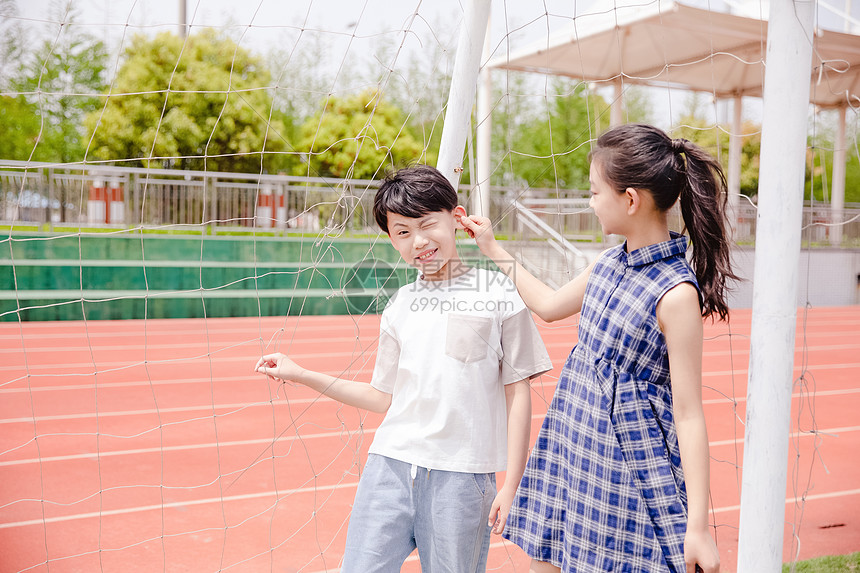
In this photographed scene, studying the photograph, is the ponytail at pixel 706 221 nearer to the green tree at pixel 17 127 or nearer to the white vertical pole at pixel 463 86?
the white vertical pole at pixel 463 86

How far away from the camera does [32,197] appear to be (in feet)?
34.4

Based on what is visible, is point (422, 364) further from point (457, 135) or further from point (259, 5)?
point (259, 5)

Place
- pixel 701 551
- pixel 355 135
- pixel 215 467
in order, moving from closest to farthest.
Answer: pixel 701 551
pixel 215 467
pixel 355 135

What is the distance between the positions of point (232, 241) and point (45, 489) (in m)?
7.92

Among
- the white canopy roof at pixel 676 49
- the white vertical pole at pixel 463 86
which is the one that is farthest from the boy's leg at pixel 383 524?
the white canopy roof at pixel 676 49

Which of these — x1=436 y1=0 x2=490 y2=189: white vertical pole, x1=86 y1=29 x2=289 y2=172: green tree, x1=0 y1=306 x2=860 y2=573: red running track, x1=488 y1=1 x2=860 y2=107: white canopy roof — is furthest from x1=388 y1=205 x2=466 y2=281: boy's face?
x1=86 y1=29 x2=289 y2=172: green tree

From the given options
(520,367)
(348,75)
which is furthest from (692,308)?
(348,75)

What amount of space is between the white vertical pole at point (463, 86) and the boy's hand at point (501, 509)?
857 mm

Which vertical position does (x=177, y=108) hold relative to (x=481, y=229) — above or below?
above

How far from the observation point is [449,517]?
1476 mm

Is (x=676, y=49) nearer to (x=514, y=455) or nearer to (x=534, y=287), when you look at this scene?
(x=534, y=287)

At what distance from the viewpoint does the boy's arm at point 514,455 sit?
149 centimetres

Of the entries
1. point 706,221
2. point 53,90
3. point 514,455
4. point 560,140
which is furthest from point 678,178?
point 560,140

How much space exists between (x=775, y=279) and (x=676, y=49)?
49.3 ft
